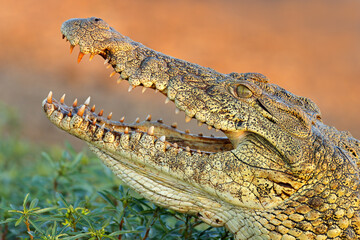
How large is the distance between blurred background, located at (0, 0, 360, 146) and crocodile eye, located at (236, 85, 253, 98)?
6465mm

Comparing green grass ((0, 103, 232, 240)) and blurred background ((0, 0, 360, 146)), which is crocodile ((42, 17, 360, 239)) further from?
blurred background ((0, 0, 360, 146))

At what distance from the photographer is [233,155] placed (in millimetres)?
2582

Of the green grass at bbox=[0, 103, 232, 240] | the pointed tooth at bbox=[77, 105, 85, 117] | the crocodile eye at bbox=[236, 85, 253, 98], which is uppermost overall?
the crocodile eye at bbox=[236, 85, 253, 98]

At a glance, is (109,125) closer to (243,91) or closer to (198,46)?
(243,91)

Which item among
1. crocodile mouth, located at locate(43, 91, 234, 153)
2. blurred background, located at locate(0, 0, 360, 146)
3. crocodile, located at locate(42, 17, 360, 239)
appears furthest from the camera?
blurred background, located at locate(0, 0, 360, 146)

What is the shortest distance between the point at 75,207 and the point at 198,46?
352 inches

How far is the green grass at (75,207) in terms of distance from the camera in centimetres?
252

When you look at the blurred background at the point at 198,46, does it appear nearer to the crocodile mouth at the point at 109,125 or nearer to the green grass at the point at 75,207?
the green grass at the point at 75,207

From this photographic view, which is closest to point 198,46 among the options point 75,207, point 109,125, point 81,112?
point 109,125

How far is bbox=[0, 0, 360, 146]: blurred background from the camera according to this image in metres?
10.0

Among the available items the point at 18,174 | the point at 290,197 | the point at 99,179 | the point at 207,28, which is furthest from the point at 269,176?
the point at 207,28

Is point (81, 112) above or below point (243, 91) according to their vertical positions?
below

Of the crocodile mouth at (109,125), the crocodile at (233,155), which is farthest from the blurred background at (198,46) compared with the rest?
the crocodile at (233,155)

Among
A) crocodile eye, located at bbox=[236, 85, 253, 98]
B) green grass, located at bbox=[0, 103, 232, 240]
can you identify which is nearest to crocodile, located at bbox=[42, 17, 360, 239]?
crocodile eye, located at bbox=[236, 85, 253, 98]
